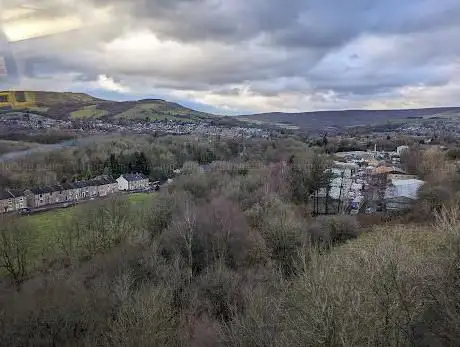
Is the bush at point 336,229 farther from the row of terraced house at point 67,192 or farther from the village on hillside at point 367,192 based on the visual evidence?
the row of terraced house at point 67,192

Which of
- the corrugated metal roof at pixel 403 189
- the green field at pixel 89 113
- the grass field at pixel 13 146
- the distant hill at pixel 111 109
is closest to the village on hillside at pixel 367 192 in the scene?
the corrugated metal roof at pixel 403 189

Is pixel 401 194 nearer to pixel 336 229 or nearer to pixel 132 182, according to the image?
pixel 336 229

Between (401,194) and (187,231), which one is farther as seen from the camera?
(401,194)

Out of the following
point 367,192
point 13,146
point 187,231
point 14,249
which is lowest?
point 14,249

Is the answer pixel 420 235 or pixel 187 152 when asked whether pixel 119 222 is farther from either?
pixel 187 152

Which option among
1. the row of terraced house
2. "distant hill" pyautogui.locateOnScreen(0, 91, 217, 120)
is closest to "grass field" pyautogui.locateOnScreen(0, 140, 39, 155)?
the row of terraced house

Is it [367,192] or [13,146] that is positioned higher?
[13,146]

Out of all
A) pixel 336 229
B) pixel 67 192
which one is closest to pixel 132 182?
pixel 67 192

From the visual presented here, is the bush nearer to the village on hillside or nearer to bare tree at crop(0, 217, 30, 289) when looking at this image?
the village on hillside
